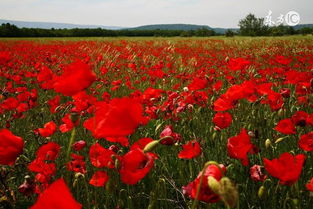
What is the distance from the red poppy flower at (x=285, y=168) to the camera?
110 centimetres

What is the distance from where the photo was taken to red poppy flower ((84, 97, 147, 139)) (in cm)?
86

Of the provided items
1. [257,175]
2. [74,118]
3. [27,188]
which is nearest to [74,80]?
[74,118]

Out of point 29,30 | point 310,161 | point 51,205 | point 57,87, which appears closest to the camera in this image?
point 51,205

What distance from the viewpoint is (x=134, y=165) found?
1.10 metres

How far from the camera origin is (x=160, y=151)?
2.52 metres

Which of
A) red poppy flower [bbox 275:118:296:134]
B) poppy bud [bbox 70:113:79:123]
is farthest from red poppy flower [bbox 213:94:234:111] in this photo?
poppy bud [bbox 70:113:79:123]

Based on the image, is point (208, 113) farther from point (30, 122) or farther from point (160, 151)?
point (30, 122)

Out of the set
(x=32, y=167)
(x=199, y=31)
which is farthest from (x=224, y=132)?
(x=199, y=31)

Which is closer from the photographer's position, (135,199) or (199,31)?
(135,199)

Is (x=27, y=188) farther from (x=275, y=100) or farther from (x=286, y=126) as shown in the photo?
(x=275, y=100)

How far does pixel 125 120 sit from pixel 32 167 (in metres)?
0.87

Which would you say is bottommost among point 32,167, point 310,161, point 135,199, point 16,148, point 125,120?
point 135,199

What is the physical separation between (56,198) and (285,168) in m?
0.91

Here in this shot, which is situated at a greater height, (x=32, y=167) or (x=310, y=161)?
(x=32, y=167)
